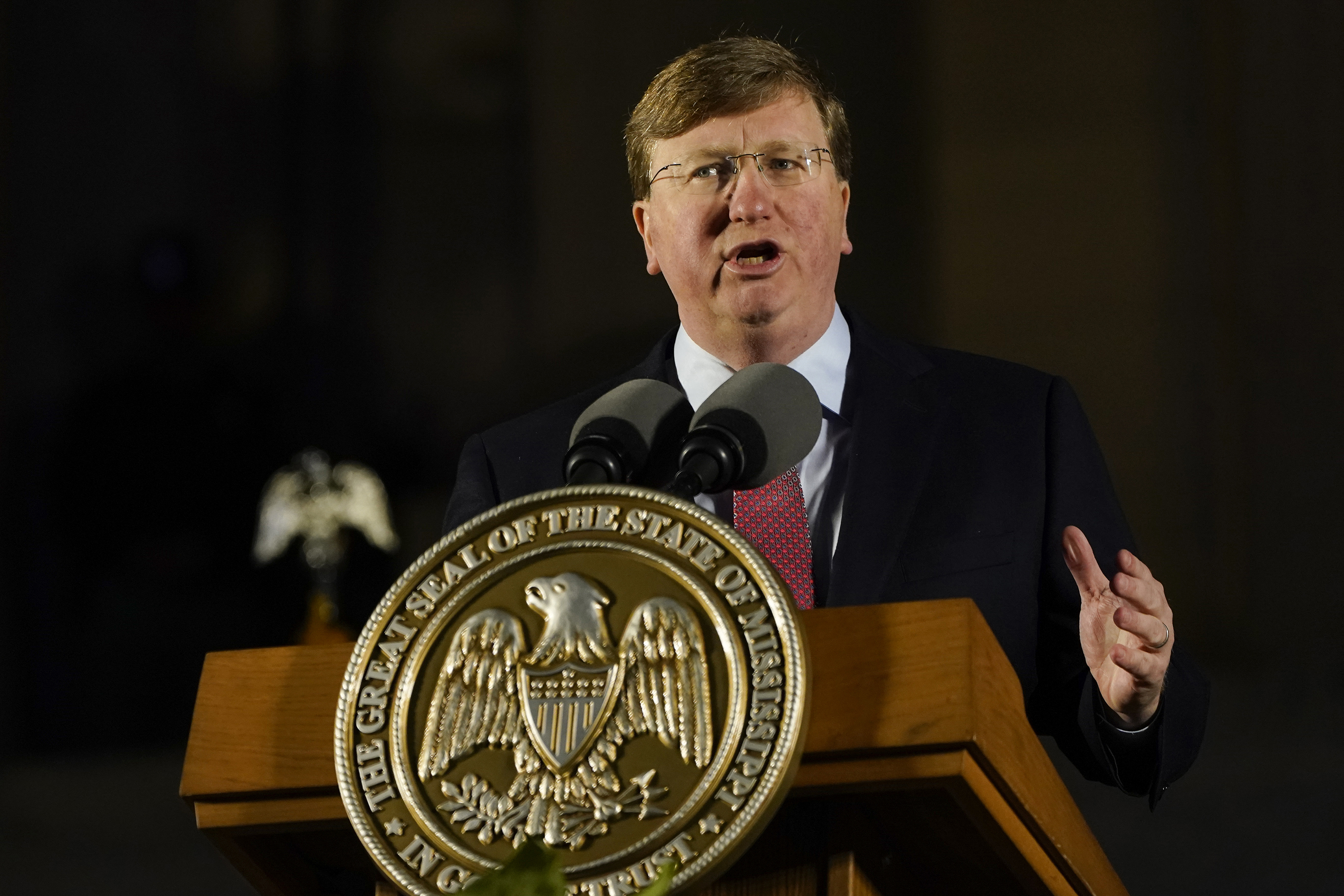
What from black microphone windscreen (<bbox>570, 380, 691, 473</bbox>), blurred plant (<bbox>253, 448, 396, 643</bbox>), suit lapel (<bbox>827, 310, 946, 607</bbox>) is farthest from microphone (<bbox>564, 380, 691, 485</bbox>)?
blurred plant (<bbox>253, 448, 396, 643</bbox>)

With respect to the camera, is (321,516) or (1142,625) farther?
(321,516)

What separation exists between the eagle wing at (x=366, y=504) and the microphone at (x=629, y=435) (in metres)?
3.89

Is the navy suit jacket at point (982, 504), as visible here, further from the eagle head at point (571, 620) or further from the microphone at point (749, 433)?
the eagle head at point (571, 620)

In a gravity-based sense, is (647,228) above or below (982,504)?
above

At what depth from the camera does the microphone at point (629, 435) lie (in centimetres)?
112

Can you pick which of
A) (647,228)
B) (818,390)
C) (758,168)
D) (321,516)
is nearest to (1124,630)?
(818,390)

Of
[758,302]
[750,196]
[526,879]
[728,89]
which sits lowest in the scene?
[526,879]

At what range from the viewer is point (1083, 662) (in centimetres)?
148

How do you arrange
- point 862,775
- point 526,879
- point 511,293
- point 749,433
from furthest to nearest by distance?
point 511,293, point 749,433, point 862,775, point 526,879

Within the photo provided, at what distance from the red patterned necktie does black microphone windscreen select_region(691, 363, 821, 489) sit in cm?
22

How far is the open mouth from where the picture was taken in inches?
67.0

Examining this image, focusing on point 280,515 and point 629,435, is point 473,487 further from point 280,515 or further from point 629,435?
point 280,515

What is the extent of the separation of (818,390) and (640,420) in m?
0.55

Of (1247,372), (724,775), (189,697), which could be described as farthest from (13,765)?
(724,775)
